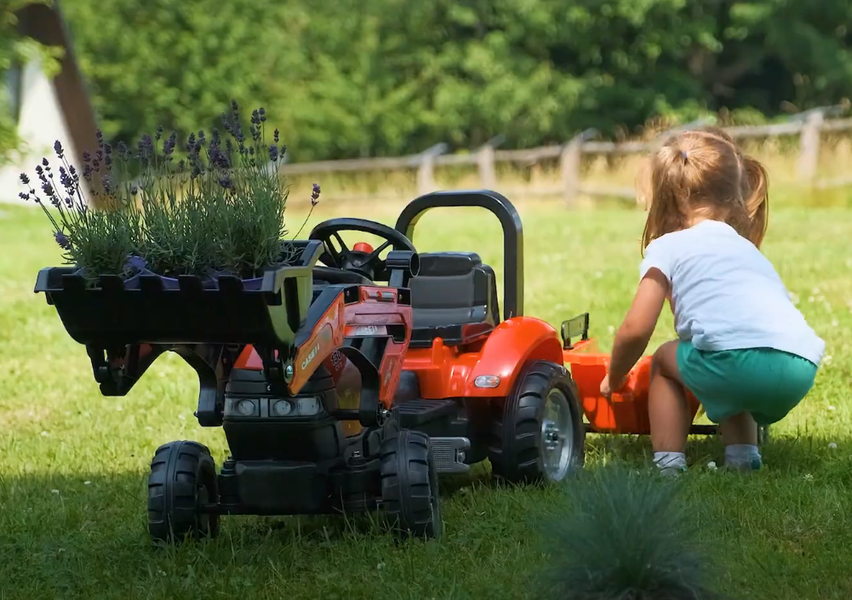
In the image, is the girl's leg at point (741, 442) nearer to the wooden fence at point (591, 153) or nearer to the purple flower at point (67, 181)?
the purple flower at point (67, 181)

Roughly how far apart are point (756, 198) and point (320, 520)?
2080 millimetres

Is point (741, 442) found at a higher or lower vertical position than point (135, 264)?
lower

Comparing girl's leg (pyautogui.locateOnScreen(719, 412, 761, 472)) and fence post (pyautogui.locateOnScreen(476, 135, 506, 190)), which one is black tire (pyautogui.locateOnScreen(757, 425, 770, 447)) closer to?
girl's leg (pyautogui.locateOnScreen(719, 412, 761, 472))

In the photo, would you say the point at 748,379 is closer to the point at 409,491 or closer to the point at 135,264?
the point at 409,491

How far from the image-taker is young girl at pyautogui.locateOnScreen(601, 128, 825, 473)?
14.1 feet

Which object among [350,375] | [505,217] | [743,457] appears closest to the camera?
[350,375]

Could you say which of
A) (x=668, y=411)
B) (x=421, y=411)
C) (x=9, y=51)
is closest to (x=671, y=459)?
(x=668, y=411)

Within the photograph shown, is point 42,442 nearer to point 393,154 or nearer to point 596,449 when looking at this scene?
point 596,449

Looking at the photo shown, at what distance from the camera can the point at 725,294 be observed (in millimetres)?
4379

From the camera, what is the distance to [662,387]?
15.0 feet

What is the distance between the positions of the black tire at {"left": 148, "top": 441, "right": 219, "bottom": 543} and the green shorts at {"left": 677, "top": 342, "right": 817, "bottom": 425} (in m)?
1.73

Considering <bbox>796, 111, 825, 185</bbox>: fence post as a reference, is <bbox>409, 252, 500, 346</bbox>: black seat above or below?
below

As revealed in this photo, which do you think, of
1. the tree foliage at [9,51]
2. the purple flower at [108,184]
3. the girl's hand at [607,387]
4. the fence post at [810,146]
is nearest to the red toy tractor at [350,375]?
the girl's hand at [607,387]

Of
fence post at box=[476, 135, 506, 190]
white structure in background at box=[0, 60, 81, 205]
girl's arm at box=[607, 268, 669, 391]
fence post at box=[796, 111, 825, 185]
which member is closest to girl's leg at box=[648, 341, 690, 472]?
girl's arm at box=[607, 268, 669, 391]
